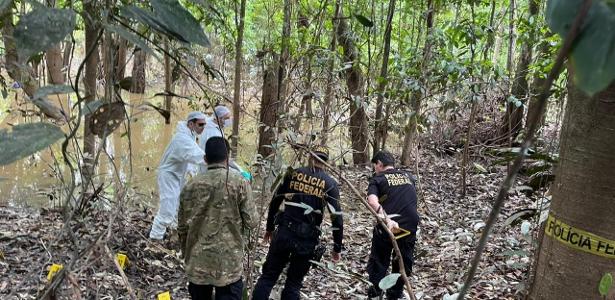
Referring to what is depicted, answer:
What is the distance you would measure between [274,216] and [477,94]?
3.51 meters

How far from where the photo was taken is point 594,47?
0.39 metres

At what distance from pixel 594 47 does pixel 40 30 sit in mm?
670

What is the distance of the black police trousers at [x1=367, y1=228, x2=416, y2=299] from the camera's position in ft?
13.7

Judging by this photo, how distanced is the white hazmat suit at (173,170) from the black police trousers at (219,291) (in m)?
1.90

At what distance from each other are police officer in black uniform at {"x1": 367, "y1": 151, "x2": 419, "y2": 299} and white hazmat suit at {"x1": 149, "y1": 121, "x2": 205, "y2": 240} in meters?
1.99

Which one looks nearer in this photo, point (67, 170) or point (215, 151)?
point (215, 151)

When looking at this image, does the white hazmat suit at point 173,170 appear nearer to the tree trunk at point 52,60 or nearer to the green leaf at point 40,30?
the tree trunk at point 52,60

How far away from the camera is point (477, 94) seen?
640cm

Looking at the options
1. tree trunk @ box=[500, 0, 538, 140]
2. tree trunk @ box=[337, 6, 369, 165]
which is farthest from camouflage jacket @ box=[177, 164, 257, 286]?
tree trunk @ box=[500, 0, 538, 140]

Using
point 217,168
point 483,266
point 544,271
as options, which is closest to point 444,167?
point 483,266

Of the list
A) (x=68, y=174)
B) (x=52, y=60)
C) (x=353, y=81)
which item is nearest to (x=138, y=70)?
(x=52, y=60)

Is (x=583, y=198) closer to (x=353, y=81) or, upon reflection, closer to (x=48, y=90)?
(x=48, y=90)

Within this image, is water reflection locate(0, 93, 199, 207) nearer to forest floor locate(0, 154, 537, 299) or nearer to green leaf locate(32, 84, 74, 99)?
forest floor locate(0, 154, 537, 299)

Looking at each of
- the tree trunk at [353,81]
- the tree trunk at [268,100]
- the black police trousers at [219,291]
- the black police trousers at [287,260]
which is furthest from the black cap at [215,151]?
the tree trunk at [353,81]
